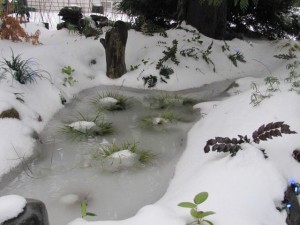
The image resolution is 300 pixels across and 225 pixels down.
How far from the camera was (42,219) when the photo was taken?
1746mm

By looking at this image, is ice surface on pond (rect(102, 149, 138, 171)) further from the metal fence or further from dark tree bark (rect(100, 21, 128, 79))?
the metal fence

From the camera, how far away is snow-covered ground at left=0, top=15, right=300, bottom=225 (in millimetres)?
1943

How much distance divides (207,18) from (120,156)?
3971mm

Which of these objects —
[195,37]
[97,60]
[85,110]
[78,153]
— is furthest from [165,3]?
[78,153]

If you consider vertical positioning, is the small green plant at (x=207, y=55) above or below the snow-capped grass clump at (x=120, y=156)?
above

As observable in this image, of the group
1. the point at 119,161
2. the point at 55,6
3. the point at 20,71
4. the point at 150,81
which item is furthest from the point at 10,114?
the point at 55,6

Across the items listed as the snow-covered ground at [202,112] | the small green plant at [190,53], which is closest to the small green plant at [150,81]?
the snow-covered ground at [202,112]

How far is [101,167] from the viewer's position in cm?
301

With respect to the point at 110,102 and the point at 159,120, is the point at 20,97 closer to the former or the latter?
the point at 110,102

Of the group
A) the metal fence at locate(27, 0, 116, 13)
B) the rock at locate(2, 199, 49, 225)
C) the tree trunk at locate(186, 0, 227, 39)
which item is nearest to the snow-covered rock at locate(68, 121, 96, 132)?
the rock at locate(2, 199, 49, 225)

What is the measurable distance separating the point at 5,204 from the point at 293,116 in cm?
216

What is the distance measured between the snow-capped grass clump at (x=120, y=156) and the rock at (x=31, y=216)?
4.05 feet

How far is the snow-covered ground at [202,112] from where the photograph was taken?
6.38 feet

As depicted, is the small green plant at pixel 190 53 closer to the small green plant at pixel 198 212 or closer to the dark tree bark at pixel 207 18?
the dark tree bark at pixel 207 18
